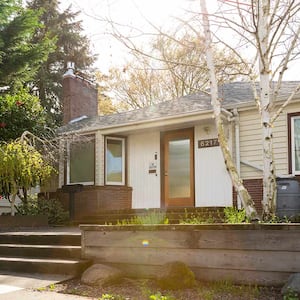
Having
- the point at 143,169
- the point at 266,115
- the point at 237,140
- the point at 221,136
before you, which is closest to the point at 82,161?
A: the point at 143,169

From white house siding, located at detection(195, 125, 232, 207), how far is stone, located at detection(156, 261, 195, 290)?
584 cm

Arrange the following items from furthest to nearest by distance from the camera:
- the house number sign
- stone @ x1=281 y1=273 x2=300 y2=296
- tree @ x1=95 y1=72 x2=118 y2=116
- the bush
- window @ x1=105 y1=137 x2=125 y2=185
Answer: tree @ x1=95 y1=72 x2=118 y2=116, window @ x1=105 y1=137 x2=125 y2=185, the house number sign, the bush, stone @ x1=281 y1=273 x2=300 y2=296

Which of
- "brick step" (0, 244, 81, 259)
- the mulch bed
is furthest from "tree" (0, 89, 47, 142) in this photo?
the mulch bed

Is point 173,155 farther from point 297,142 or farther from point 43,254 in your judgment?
point 43,254

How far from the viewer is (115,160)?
41.2 ft

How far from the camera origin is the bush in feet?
34.8

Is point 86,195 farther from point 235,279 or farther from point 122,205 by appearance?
point 235,279

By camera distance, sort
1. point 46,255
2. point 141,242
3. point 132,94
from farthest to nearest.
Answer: point 132,94, point 46,255, point 141,242

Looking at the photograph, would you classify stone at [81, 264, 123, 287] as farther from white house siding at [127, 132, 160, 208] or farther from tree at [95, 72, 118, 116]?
tree at [95, 72, 118, 116]

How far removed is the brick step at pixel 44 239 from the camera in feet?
21.0

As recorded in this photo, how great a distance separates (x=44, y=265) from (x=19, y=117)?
707 cm

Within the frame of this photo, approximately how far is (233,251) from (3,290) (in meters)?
2.60

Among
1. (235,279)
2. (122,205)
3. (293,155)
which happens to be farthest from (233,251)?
(122,205)

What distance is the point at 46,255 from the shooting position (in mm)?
6172
